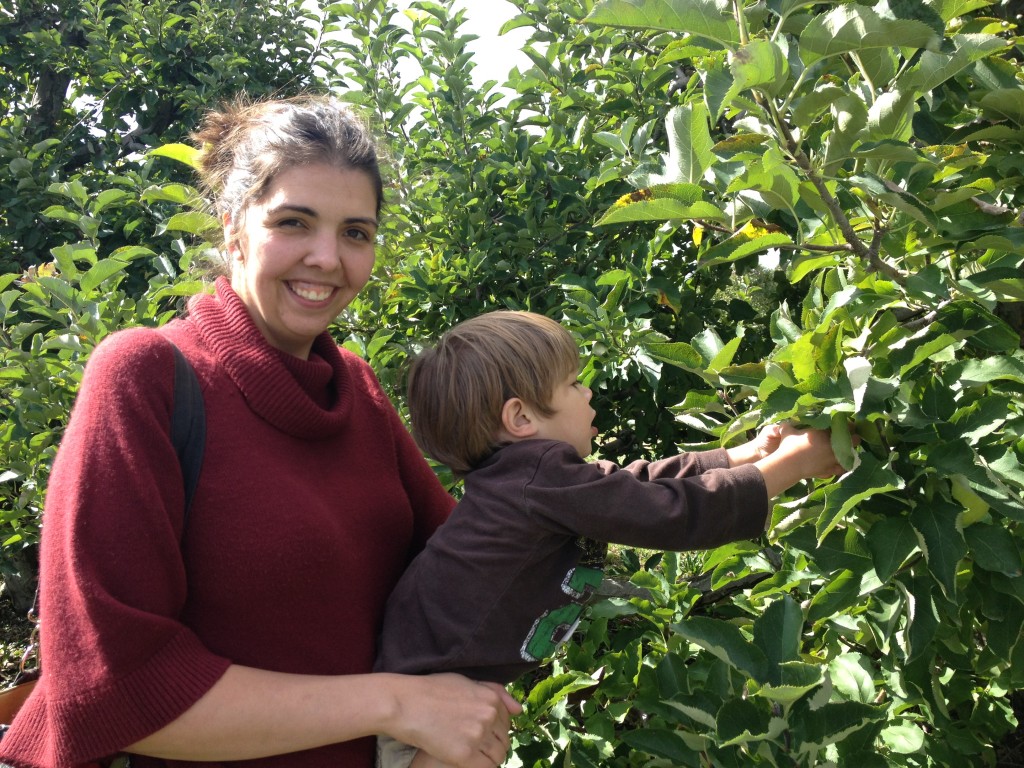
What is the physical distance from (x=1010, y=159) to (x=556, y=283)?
1.22 meters

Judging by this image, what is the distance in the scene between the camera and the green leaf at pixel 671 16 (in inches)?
42.1

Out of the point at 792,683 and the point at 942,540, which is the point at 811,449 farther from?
the point at 792,683


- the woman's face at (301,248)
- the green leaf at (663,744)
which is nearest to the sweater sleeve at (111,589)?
the woman's face at (301,248)

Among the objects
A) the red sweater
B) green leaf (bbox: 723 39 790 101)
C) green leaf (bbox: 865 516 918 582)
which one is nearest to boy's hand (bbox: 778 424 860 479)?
green leaf (bbox: 865 516 918 582)

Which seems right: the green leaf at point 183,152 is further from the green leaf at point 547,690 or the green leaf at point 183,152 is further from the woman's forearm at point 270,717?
the green leaf at point 547,690

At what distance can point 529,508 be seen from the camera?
55.1 inches

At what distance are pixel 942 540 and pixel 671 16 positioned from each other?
75cm

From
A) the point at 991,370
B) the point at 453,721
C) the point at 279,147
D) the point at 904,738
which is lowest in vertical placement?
the point at 904,738

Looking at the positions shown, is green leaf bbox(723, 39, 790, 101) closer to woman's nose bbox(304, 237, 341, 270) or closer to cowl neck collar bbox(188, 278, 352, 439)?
woman's nose bbox(304, 237, 341, 270)

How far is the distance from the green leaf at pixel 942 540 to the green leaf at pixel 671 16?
2.20 ft

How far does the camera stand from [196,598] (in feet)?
3.91

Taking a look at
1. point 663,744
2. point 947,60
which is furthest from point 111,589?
point 947,60

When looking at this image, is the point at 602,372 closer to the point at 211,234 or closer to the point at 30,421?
the point at 211,234

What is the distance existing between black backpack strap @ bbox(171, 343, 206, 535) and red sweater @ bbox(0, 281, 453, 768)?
2 cm
